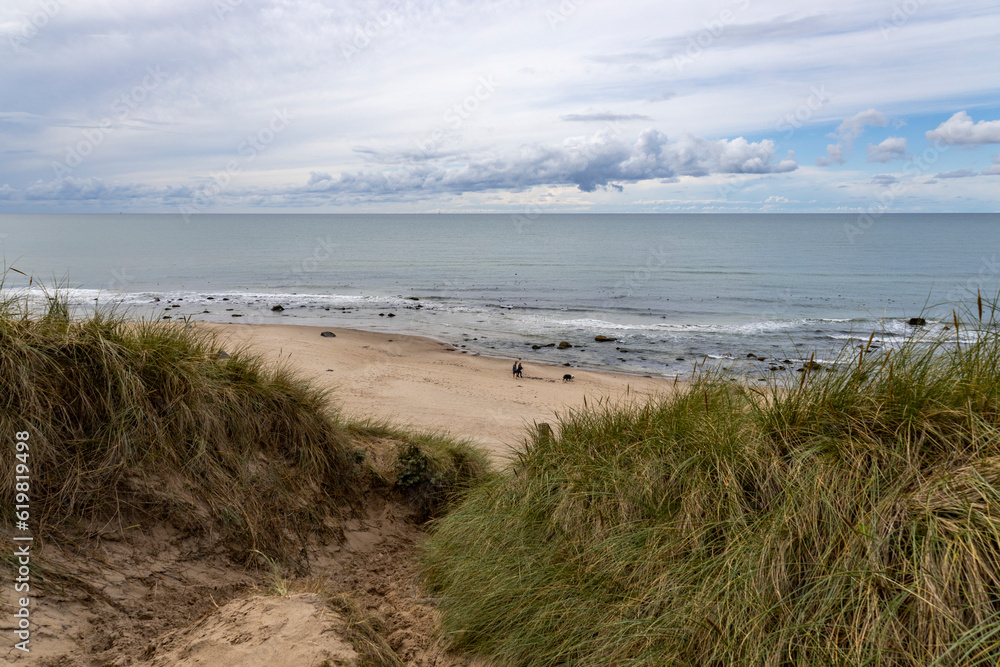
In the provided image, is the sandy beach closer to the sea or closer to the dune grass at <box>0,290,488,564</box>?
the sea

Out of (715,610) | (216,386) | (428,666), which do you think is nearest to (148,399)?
(216,386)

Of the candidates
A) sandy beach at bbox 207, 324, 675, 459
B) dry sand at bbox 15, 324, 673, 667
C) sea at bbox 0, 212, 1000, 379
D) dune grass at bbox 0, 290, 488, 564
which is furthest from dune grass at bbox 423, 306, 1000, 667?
sea at bbox 0, 212, 1000, 379

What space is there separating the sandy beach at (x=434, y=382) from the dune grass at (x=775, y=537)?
6606mm

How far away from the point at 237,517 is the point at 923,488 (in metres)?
5.03

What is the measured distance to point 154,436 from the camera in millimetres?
4961

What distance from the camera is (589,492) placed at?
13.8 ft

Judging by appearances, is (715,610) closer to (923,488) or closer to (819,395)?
(923,488)

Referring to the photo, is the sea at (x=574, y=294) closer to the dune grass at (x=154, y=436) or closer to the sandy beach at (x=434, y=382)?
the sandy beach at (x=434, y=382)

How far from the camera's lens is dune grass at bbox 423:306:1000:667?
2.65 meters

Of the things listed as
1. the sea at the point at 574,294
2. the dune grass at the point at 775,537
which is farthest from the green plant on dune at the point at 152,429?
the sea at the point at 574,294

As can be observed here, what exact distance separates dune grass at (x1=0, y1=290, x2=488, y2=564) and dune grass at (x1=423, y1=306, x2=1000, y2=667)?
2035 mm

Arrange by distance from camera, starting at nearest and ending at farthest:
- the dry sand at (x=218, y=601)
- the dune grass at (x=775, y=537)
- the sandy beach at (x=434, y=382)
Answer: the dune grass at (x=775, y=537), the dry sand at (x=218, y=601), the sandy beach at (x=434, y=382)

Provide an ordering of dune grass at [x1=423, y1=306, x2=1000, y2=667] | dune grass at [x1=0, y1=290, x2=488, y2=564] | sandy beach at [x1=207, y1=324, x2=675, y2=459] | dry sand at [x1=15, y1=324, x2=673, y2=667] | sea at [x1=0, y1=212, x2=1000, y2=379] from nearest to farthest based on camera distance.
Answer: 1. dune grass at [x1=423, y1=306, x2=1000, y2=667]
2. dry sand at [x1=15, y1=324, x2=673, y2=667]
3. dune grass at [x1=0, y1=290, x2=488, y2=564]
4. sandy beach at [x1=207, y1=324, x2=675, y2=459]
5. sea at [x1=0, y1=212, x2=1000, y2=379]

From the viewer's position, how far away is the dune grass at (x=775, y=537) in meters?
2.65
